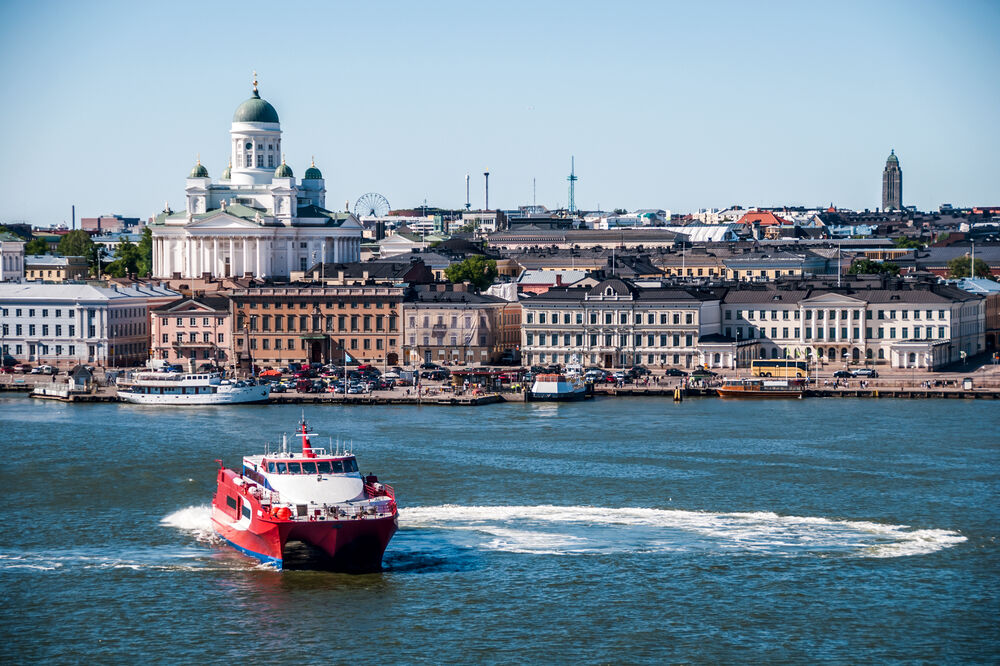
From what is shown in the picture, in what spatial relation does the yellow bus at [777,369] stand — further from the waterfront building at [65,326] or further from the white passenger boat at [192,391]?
the waterfront building at [65,326]

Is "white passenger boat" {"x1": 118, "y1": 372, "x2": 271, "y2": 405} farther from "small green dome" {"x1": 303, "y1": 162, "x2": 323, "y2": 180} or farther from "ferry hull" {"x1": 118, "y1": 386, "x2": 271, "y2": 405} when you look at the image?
"small green dome" {"x1": 303, "y1": 162, "x2": 323, "y2": 180}

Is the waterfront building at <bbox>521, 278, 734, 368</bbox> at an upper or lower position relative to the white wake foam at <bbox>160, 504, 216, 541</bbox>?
upper

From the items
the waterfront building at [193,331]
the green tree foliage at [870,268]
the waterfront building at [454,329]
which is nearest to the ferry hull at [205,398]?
the waterfront building at [454,329]

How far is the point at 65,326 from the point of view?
273 feet

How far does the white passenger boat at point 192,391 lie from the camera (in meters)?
67.8

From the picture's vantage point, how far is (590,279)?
81688mm

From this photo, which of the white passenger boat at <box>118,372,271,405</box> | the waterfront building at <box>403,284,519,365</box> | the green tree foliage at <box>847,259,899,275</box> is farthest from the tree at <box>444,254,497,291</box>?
the white passenger boat at <box>118,372,271,405</box>

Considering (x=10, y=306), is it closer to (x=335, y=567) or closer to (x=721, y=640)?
(x=335, y=567)

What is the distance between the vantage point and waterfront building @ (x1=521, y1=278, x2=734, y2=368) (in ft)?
254

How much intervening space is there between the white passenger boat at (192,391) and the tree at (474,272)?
3509cm

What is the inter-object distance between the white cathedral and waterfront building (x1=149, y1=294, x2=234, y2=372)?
18.5 meters

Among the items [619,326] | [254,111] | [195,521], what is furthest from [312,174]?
[195,521]

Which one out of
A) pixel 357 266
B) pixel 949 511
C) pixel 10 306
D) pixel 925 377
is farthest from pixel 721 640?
pixel 357 266

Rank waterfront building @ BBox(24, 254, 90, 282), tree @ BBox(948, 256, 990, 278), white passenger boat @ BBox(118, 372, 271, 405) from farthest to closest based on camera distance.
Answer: waterfront building @ BBox(24, 254, 90, 282) → tree @ BBox(948, 256, 990, 278) → white passenger boat @ BBox(118, 372, 271, 405)
